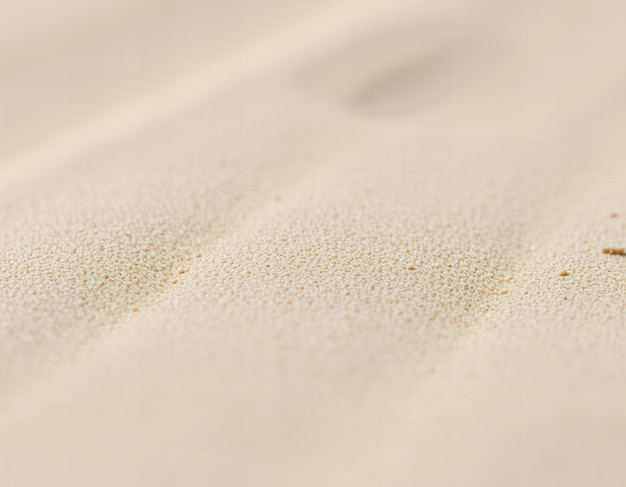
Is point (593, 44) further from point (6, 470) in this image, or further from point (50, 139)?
point (6, 470)

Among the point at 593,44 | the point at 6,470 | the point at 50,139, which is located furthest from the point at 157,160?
the point at 593,44

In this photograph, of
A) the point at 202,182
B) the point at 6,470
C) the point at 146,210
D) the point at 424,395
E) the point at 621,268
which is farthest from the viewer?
the point at 202,182

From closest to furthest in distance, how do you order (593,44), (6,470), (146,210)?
(6,470)
(146,210)
(593,44)

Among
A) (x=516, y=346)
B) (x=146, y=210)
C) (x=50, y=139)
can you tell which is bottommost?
(x=516, y=346)

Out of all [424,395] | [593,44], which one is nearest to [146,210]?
[424,395]

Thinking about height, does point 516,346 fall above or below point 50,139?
below

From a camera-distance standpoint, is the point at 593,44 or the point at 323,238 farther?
the point at 593,44
